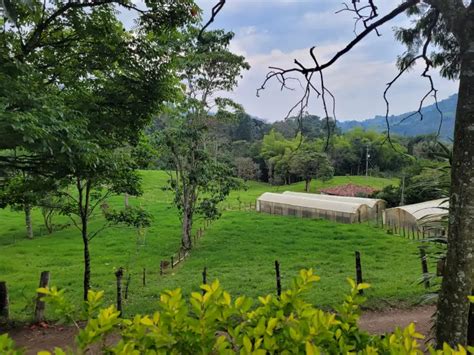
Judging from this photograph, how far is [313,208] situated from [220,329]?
2576 centimetres

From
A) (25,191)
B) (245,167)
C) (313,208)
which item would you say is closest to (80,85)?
(25,191)

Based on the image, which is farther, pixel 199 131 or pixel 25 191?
pixel 199 131

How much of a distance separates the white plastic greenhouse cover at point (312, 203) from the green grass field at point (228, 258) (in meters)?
1.86

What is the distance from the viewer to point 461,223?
89.0 inches

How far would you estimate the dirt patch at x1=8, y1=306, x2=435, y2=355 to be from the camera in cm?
676

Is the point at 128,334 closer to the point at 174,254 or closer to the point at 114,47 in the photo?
the point at 114,47

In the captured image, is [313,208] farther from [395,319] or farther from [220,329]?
[220,329]

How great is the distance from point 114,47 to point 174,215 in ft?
68.0

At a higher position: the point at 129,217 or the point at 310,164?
the point at 310,164

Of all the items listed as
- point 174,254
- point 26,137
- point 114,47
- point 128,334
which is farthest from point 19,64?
point 174,254

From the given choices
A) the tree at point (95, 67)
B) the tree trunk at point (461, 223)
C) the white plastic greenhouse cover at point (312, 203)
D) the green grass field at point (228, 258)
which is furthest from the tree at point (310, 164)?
the tree trunk at point (461, 223)

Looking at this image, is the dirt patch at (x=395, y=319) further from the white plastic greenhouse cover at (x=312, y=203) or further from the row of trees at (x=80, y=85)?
the white plastic greenhouse cover at (x=312, y=203)

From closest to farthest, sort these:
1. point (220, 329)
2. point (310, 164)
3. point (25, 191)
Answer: point (220, 329) < point (25, 191) < point (310, 164)

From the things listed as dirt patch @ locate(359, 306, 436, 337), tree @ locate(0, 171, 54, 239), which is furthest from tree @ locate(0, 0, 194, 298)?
dirt patch @ locate(359, 306, 436, 337)
